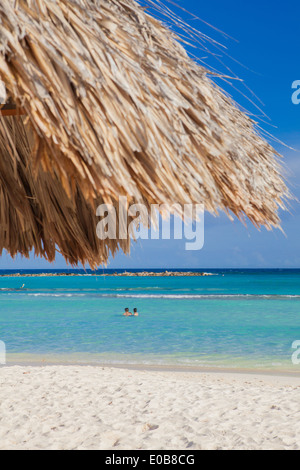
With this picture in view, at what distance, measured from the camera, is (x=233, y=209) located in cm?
215

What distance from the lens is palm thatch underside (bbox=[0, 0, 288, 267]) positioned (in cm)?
130

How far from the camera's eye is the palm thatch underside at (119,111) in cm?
130

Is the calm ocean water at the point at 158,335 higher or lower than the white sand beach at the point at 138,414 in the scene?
lower

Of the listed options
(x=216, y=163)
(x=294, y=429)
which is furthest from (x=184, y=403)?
(x=216, y=163)

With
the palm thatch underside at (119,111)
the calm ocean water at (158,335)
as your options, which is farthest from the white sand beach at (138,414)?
the calm ocean water at (158,335)

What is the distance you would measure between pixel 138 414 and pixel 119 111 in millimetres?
3369

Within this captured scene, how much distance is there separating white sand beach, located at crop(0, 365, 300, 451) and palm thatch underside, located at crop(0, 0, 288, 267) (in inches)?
81.8

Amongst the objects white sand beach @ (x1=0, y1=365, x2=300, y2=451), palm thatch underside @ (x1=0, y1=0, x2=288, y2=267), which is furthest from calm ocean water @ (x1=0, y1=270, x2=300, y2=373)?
palm thatch underside @ (x1=0, y1=0, x2=288, y2=267)

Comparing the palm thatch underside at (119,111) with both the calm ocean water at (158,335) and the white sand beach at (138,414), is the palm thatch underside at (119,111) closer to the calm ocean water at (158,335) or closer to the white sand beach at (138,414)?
the white sand beach at (138,414)

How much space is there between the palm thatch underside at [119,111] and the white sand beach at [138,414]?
2.08 meters

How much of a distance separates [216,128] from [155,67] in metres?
0.35

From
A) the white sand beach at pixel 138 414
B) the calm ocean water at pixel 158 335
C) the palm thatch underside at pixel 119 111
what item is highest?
the palm thatch underside at pixel 119 111

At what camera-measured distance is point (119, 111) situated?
1447mm
